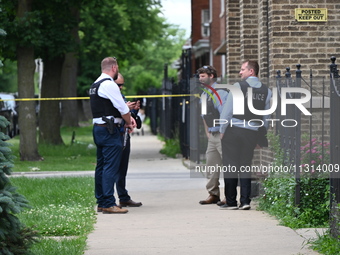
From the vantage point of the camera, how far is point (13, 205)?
6000 millimetres

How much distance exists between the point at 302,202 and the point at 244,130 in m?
1.49

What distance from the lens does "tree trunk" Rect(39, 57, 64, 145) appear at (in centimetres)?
2589

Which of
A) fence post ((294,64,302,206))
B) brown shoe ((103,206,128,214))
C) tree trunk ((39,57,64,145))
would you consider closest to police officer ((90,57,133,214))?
brown shoe ((103,206,128,214))

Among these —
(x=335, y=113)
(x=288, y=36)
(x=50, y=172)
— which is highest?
(x=288, y=36)

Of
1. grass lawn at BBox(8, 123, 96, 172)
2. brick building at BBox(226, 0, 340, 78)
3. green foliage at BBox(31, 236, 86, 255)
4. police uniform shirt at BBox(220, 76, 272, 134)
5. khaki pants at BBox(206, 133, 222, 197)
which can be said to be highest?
brick building at BBox(226, 0, 340, 78)

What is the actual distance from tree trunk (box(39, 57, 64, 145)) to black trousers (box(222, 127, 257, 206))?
15734 mm

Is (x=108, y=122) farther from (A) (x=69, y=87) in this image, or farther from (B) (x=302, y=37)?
(A) (x=69, y=87)

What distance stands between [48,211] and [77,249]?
→ 2.84 meters

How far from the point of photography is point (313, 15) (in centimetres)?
1234

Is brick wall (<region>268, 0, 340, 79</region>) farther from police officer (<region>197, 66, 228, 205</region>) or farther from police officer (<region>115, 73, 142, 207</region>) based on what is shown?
police officer (<region>115, 73, 142, 207</region>)

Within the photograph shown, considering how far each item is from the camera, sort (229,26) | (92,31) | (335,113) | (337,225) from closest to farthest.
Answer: (337,225)
(335,113)
(229,26)
(92,31)

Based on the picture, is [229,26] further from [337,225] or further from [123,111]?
[337,225]

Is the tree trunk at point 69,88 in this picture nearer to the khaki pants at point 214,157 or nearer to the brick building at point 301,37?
the brick building at point 301,37

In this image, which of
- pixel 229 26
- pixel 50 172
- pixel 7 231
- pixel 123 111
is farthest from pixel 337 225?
pixel 50 172
